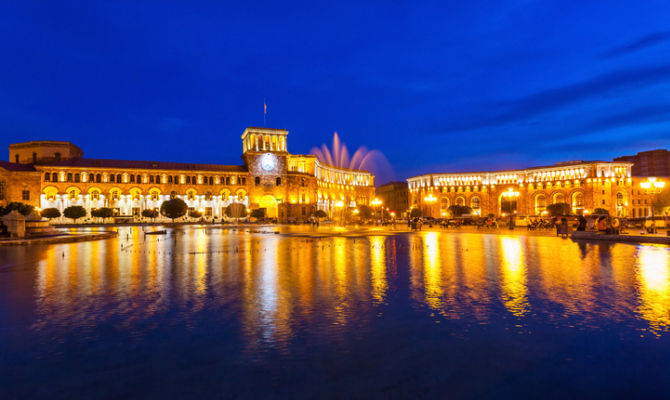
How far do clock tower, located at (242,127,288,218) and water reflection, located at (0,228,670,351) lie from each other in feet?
227

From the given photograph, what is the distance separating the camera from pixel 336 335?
5484mm

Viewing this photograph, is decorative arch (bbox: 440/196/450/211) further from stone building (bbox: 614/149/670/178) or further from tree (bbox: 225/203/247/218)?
stone building (bbox: 614/149/670/178)

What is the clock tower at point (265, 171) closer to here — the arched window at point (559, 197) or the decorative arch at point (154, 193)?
the decorative arch at point (154, 193)

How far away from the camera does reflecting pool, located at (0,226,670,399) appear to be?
4012 millimetres

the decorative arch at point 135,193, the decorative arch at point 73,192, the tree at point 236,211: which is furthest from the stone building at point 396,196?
the decorative arch at point 73,192

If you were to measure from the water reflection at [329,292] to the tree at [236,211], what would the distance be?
64.1 metres

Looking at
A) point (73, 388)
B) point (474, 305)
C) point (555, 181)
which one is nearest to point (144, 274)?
point (73, 388)

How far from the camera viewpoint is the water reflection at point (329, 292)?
6.33m

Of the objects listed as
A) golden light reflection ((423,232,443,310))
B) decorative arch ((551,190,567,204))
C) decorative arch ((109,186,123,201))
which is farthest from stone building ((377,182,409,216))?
golden light reflection ((423,232,443,310))

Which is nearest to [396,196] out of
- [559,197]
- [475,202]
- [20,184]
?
[475,202]

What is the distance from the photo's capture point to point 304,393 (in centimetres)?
382

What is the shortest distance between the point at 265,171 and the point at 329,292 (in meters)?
76.9

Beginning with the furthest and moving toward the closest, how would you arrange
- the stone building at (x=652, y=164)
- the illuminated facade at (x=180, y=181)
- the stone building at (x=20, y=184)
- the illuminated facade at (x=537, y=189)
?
the stone building at (x=652, y=164), the illuminated facade at (x=537, y=189), the illuminated facade at (x=180, y=181), the stone building at (x=20, y=184)

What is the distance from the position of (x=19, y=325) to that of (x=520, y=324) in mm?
7560
